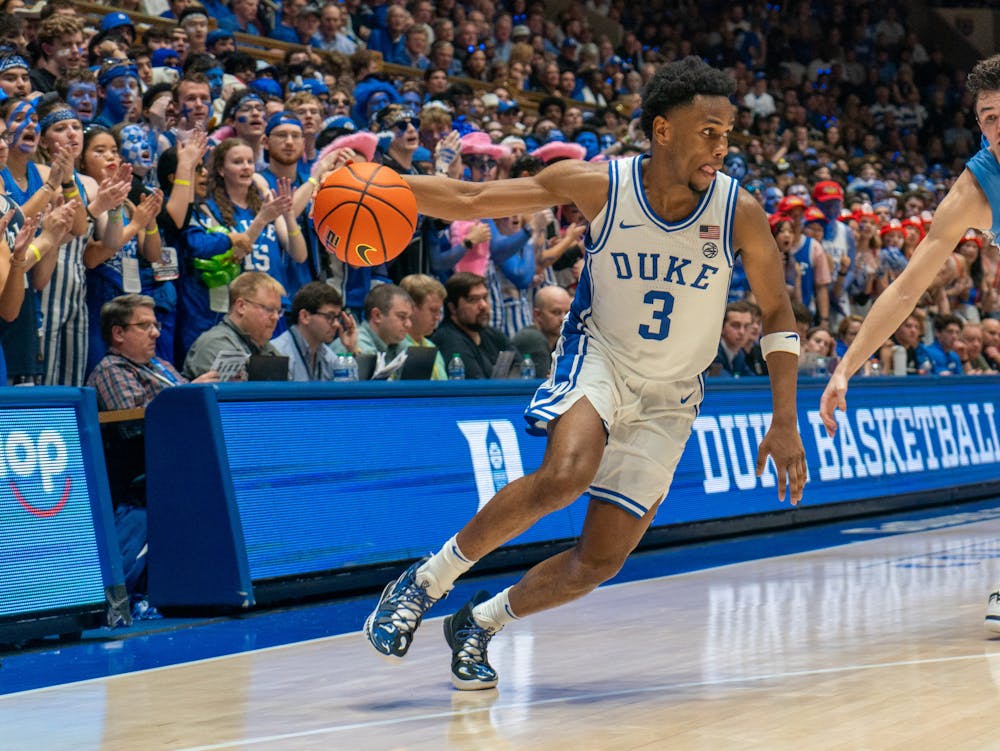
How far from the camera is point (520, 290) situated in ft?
38.8

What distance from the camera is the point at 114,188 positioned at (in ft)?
26.3

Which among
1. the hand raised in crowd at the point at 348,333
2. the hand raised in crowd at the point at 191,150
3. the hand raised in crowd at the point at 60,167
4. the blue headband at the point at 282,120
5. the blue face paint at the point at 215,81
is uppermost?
the blue face paint at the point at 215,81

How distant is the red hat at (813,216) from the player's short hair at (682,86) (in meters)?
11.2

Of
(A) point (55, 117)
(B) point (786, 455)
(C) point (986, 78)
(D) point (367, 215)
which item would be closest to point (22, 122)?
(A) point (55, 117)

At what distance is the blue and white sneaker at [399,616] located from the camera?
16.4 feet

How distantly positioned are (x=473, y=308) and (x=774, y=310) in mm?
5134

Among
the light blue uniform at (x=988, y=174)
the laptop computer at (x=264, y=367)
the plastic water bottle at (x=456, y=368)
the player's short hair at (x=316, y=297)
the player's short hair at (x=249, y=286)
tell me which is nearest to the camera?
the light blue uniform at (x=988, y=174)

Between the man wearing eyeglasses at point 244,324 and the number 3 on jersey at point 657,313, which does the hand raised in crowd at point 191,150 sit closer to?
the man wearing eyeglasses at point 244,324

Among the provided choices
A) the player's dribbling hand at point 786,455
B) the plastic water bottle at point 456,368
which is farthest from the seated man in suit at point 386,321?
the player's dribbling hand at point 786,455

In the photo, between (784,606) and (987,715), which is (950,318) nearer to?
Result: (784,606)

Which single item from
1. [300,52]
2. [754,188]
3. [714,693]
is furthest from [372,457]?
[754,188]

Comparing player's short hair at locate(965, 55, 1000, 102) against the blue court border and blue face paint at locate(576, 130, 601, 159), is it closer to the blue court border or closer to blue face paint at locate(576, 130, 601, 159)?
the blue court border

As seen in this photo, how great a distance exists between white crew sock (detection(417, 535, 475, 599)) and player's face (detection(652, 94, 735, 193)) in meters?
1.52

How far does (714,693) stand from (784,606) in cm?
237
